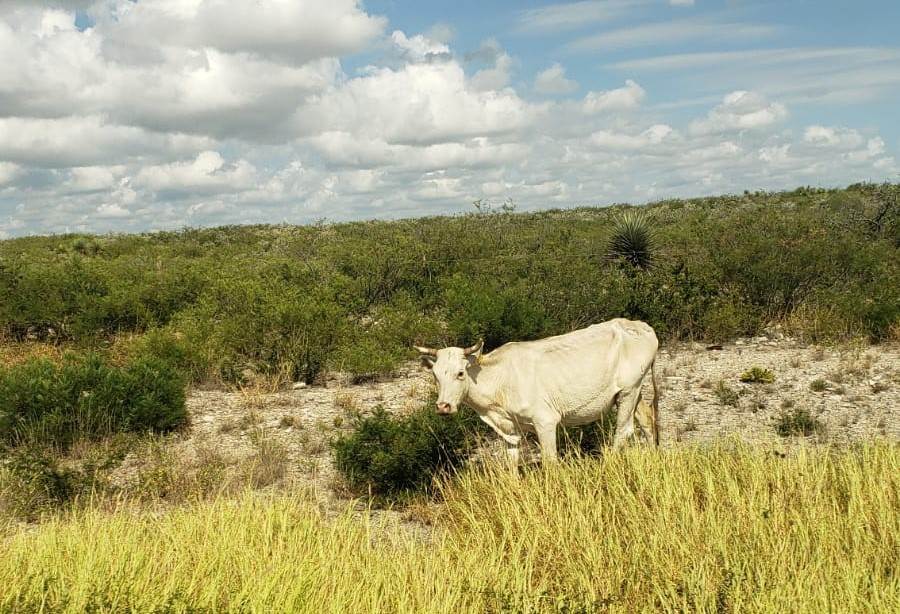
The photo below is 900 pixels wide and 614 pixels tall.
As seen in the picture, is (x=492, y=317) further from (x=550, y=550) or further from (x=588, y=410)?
(x=550, y=550)

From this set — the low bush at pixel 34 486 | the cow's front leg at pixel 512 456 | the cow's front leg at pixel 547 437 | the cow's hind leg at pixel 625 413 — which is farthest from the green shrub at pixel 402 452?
the low bush at pixel 34 486

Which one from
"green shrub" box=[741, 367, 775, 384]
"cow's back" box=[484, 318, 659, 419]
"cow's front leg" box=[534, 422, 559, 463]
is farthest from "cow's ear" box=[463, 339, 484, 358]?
"green shrub" box=[741, 367, 775, 384]

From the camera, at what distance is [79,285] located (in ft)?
52.2

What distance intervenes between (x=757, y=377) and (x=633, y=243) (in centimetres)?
853

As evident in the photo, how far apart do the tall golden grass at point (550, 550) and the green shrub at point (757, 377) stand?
510 cm

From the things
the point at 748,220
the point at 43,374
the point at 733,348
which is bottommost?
the point at 733,348

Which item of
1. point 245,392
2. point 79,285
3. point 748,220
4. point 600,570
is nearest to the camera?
point 600,570

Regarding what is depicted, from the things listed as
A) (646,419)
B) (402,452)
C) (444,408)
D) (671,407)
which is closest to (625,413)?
(646,419)

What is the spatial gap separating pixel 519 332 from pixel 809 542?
8.82m

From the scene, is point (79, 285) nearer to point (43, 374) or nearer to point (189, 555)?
point (43, 374)

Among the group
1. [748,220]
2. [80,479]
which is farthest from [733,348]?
[80,479]

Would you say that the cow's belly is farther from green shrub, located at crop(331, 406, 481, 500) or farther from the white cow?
green shrub, located at crop(331, 406, 481, 500)

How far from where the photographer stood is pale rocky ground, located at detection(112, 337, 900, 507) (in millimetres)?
8586

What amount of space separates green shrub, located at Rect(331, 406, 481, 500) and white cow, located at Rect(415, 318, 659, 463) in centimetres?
99
